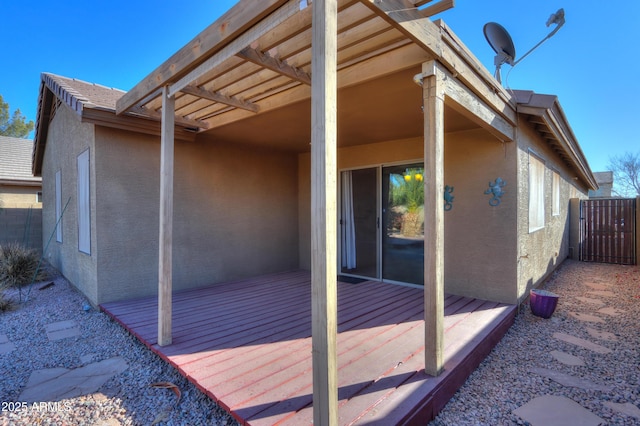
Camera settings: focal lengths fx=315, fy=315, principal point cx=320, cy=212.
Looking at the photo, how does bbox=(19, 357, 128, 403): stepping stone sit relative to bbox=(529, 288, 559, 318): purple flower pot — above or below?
below

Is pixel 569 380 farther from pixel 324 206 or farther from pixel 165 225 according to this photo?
pixel 165 225

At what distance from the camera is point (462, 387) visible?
2.61 metres

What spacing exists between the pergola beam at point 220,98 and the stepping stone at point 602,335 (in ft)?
15.7

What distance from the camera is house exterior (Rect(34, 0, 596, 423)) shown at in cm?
213

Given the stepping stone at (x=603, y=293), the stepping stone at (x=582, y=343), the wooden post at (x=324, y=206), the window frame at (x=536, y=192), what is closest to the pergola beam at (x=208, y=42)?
the wooden post at (x=324, y=206)

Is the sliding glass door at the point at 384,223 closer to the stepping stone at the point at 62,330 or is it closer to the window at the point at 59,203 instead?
the stepping stone at the point at 62,330

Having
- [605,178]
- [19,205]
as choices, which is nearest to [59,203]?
[19,205]

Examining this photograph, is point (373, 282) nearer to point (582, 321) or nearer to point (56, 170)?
point (582, 321)

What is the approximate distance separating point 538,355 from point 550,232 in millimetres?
4236

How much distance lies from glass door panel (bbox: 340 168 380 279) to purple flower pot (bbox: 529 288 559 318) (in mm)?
2256

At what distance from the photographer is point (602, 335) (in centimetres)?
366

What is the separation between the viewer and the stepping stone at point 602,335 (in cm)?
357

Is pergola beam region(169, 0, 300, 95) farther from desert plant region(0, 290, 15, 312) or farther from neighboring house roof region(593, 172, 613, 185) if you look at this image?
neighboring house roof region(593, 172, 613, 185)

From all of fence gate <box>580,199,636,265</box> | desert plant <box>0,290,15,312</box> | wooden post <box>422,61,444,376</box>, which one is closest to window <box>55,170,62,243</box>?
desert plant <box>0,290,15,312</box>
